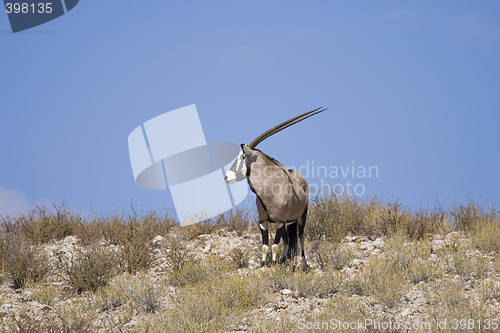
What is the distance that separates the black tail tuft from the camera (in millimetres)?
9398

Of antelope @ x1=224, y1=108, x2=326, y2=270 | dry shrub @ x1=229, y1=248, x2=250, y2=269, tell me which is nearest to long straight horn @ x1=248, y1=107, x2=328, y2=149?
antelope @ x1=224, y1=108, x2=326, y2=270

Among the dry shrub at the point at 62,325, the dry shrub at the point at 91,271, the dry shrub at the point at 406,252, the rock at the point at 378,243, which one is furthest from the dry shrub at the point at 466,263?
the dry shrub at the point at 91,271

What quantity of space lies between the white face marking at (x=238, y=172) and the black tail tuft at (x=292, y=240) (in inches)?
53.2

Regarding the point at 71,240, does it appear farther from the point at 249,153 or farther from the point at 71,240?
the point at 249,153

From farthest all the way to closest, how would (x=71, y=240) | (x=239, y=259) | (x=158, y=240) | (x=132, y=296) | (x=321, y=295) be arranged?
(x=71, y=240) → (x=158, y=240) → (x=239, y=259) → (x=132, y=296) → (x=321, y=295)

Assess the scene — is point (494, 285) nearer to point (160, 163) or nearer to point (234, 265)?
point (234, 265)

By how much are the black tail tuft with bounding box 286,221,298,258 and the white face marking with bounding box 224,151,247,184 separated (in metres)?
1.35

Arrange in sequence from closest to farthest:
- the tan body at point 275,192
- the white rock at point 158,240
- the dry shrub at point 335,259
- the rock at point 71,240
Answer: the tan body at point 275,192
the dry shrub at point 335,259
the white rock at point 158,240
the rock at point 71,240

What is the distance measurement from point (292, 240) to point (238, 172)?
1.70 m

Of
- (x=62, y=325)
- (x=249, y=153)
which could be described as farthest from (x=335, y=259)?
(x=62, y=325)

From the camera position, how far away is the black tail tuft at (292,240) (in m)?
9.40

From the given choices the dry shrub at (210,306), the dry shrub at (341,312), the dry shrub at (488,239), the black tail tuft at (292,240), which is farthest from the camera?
the dry shrub at (488,239)

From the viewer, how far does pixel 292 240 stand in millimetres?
9539

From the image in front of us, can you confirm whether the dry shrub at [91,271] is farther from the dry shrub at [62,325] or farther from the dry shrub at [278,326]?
the dry shrub at [278,326]
